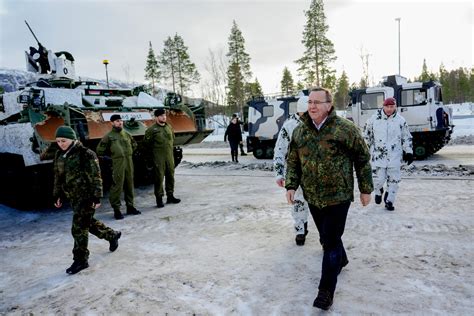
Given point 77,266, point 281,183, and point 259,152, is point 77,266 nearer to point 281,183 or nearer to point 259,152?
point 281,183

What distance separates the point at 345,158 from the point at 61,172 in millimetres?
3034

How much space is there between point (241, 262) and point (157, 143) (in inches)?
137

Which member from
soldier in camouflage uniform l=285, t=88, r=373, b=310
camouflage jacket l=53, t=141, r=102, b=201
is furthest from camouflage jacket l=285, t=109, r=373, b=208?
camouflage jacket l=53, t=141, r=102, b=201

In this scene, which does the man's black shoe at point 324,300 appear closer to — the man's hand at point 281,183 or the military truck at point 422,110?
the man's hand at point 281,183

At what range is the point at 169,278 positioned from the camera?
12.1ft

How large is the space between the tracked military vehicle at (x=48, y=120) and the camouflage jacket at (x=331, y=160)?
4661 millimetres

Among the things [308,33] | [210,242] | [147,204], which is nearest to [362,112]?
[147,204]

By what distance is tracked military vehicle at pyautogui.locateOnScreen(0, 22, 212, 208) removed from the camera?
6336mm

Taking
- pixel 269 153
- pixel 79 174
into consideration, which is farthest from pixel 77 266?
pixel 269 153

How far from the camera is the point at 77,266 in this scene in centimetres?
404

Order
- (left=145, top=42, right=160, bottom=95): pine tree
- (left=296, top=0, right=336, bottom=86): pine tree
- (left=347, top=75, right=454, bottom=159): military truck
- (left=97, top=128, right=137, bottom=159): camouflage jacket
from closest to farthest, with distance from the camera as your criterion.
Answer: (left=97, top=128, right=137, bottom=159): camouflage jacket → (left=347, top=75, right=454, bottom=159): military truck → (left=296, top=0, right=336, bottom=86): pine tree → (left=145, top=42, right=160, bottom=95): pine tree

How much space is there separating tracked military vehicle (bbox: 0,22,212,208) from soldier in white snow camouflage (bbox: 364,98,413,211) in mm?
4144

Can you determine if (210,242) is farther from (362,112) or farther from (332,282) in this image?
(362,112)

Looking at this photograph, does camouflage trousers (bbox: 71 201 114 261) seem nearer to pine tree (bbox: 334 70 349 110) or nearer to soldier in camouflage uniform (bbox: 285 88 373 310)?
soldier in camouflage uniform (bbox: 285 88 373 310)
